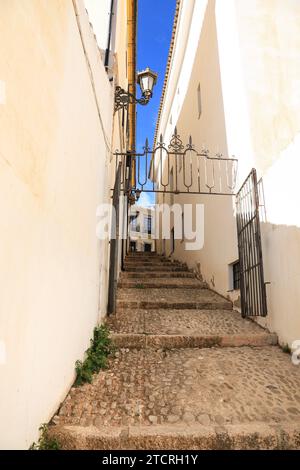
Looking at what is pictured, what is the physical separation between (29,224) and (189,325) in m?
2.97

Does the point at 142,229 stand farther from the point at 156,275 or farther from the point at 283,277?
the point at 283,277

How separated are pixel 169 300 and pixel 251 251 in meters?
1.78

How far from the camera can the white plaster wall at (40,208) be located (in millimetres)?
1312

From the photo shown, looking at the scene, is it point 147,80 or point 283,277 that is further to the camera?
point 147,80

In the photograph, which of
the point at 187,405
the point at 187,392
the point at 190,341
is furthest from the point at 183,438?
the point at 190,341

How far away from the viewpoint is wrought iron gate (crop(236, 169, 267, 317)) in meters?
3.68

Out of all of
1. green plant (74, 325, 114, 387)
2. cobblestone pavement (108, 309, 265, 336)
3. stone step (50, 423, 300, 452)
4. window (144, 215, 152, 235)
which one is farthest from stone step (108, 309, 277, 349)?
window (144, 215, 152, 235)

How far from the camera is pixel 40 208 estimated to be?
1.66 meters

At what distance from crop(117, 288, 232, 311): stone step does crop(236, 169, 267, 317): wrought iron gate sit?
2.55 feet

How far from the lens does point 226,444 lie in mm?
1820

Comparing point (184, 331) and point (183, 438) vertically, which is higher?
point (184, 331)

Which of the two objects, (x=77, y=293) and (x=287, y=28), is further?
(x=287, y=28)

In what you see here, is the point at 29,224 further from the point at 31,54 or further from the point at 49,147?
the point at 31,54
